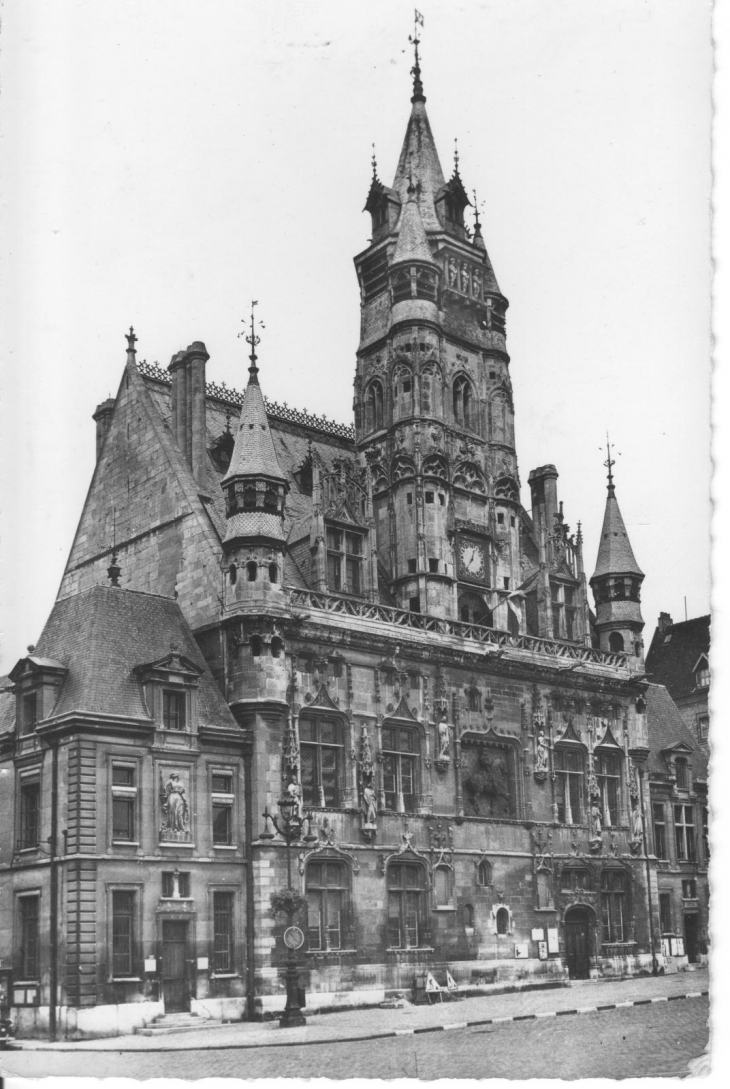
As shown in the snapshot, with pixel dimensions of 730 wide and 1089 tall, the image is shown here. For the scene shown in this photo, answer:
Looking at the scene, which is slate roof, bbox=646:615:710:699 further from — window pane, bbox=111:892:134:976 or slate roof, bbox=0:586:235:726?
window pane, bbox=111:892:134:976

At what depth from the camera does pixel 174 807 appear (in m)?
41.6

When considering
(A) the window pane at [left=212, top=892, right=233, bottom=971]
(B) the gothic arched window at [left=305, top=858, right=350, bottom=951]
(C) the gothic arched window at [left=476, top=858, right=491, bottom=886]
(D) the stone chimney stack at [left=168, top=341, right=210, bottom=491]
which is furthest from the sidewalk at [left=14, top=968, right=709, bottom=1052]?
(D) the stone chimney stack at [left=168, top=341, right=210, bottom=491]

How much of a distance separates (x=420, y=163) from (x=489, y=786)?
25.2 meters

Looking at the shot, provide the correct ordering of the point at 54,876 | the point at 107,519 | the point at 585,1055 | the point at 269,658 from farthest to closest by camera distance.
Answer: the point at 107,519 → the point at 269,658 → the point at 54,876 → the point at 585,1055

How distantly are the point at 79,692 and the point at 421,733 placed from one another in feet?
41.5

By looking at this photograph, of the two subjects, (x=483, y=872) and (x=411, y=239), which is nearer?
(x=483, y=872)

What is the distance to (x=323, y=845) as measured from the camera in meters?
44.7

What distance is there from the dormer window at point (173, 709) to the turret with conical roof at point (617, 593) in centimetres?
2167

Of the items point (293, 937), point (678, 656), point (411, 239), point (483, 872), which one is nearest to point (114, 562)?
point (293, 937)

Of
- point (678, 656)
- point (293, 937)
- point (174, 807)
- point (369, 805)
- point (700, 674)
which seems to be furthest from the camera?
point (678, 656)

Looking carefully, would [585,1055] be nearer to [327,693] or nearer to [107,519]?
[327,693]

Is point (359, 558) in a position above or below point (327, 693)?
above

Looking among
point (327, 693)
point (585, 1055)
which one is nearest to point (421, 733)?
point (327, 693)

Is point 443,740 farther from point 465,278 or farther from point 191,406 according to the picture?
point 465,278
